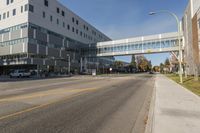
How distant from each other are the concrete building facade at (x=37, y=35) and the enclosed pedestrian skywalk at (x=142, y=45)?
50.3 feet

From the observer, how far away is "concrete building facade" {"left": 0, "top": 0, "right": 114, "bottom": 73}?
62469 mm

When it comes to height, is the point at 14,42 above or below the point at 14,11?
below

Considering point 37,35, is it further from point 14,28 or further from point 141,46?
point 141,46

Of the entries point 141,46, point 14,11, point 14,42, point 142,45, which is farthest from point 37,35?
point 142,45

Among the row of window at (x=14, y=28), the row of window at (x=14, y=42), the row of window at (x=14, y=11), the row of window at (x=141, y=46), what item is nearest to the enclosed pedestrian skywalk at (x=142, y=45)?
the row of window at (x=141, y=46)

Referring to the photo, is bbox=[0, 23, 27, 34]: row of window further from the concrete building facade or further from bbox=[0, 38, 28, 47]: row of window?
bbox=[0, 38, 28, 47]: row of window

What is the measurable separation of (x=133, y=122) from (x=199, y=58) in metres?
36.1

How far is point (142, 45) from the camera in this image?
7481cm

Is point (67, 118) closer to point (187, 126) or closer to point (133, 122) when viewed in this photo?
point (133, 122)

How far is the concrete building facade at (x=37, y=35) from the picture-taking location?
6247 cm

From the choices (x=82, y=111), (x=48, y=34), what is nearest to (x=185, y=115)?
(x=82, y=111)

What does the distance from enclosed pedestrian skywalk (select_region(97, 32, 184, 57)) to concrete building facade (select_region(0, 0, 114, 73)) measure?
15.3 metres

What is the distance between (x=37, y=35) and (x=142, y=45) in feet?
125

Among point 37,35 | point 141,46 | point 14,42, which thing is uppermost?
point 37,35
